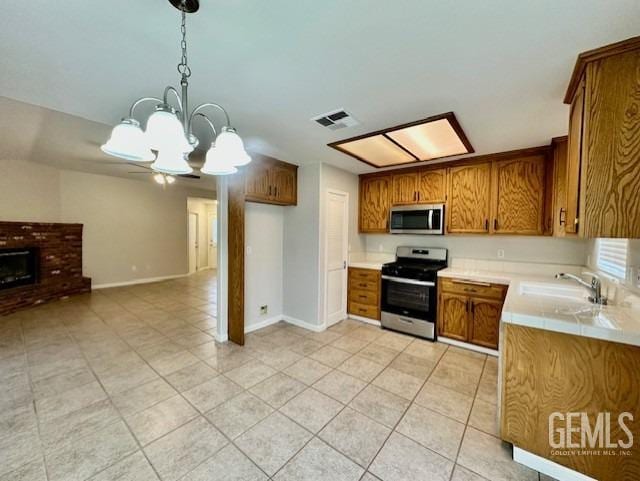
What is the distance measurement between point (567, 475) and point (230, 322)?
10.8 ft

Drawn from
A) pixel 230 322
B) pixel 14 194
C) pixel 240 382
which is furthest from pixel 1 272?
pixel 240 382

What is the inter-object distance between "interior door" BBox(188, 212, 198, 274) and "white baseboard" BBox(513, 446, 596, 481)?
28.1ft

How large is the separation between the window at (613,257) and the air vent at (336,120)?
2.37 meters

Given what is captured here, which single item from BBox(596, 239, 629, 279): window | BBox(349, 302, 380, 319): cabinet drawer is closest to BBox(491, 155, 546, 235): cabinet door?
BBox(596, 239, 629, 279): window

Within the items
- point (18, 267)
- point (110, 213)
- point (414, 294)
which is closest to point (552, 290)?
point (414, 294)

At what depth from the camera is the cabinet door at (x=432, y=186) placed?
3.67 meters

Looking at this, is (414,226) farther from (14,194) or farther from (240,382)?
(14,194)

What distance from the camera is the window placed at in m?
2.04

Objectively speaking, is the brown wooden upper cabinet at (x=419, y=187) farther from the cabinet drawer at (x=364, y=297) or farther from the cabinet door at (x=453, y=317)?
the cabinet drawer at (x=364, y=297)

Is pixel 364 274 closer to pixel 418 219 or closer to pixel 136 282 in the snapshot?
pixel 418 219

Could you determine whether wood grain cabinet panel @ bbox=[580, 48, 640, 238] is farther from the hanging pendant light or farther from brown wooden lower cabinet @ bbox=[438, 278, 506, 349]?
the hanging pendant light

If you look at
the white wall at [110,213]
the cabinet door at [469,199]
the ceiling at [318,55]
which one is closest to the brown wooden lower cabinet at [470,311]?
the cabinet door at [469,199]

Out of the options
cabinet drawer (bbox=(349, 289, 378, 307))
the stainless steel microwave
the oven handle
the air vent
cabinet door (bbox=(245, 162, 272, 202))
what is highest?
the air vent

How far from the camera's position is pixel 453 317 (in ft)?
10.9
